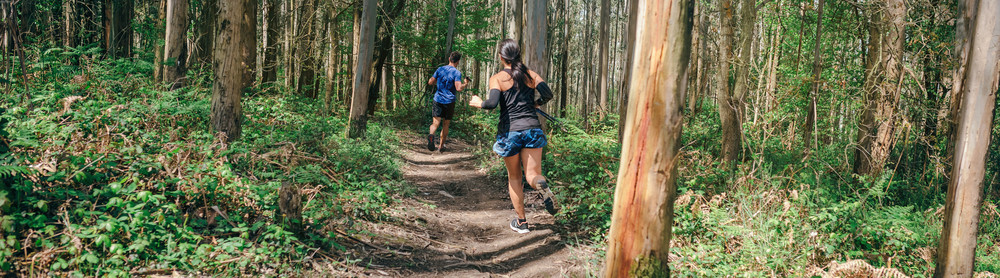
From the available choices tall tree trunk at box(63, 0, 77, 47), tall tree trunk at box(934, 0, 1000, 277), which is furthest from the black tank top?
tall tree trunk at box(63, 0, 77, 47)

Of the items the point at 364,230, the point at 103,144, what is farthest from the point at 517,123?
the point at 103,144

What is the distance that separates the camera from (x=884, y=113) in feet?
23.3

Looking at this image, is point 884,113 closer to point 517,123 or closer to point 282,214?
point 517,123

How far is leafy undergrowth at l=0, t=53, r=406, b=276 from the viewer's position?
3369 mm

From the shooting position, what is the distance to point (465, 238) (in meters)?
5.75

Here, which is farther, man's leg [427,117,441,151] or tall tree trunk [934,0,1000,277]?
man's leg [427,117,441,151]

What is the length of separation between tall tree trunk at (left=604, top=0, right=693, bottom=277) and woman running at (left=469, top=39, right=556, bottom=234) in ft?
7.28

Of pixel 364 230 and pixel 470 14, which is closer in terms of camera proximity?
pixel 364 230

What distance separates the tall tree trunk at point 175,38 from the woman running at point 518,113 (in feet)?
25.3

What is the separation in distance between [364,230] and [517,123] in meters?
1.75

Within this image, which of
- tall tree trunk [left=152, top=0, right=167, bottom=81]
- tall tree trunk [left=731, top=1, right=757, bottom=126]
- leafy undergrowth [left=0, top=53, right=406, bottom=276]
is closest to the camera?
leafy undergrowth [left=0, top=53, right=406, bottom=276]

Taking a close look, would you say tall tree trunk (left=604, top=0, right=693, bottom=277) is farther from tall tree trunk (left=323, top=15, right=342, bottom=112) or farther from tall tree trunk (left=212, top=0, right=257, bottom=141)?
tall tree trunk (left=323, top=15, right=342, bottom=112)

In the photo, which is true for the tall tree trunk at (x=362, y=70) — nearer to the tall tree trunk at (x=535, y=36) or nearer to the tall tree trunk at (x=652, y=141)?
the tall tree trunk at (x=535, y=36)

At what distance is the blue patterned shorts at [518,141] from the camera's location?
17.0ft
